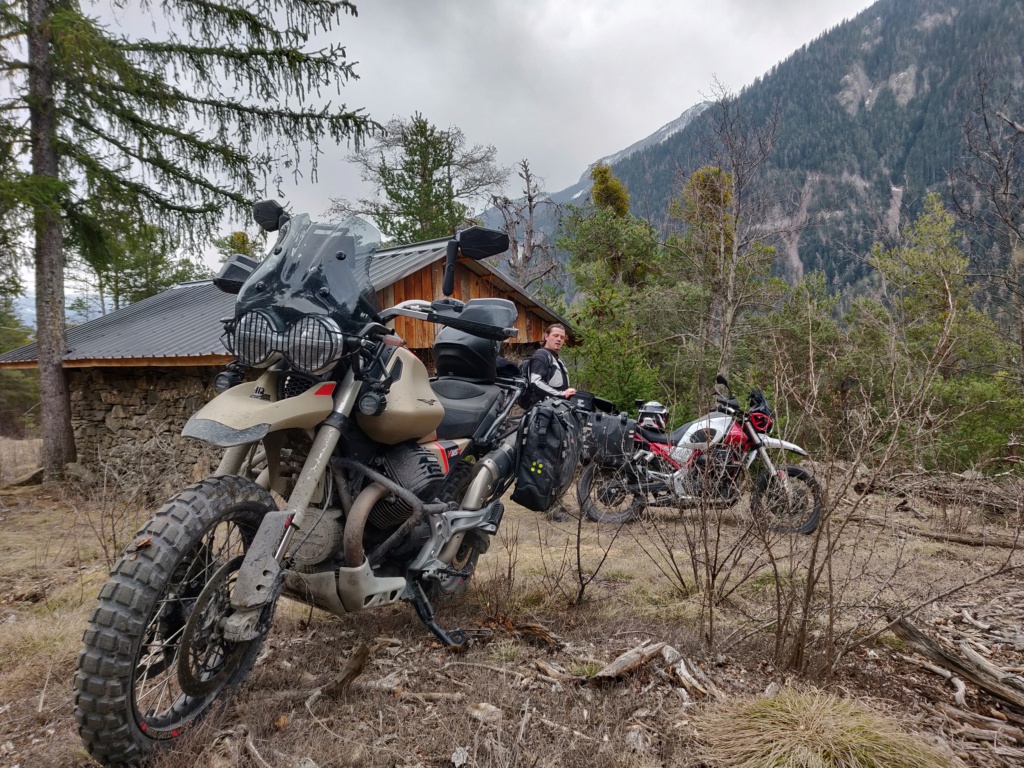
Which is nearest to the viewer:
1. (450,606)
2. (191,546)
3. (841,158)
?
(191,546)

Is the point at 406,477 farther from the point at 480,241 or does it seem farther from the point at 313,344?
the point at 480,241

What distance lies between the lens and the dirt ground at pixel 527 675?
6.29ft

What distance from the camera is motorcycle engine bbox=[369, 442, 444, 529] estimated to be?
2.43m

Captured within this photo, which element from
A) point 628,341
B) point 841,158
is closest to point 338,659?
point 628,341

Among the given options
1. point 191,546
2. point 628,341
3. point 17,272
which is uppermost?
point 17,272

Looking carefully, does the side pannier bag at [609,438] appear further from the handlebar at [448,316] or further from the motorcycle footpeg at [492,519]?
the handlebar at [448,316]

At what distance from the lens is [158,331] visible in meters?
9.70

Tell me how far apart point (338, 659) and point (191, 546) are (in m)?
1.15

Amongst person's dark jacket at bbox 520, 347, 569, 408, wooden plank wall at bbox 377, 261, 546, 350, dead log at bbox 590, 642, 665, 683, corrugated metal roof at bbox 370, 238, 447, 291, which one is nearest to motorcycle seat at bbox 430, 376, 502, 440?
dead log at bbox 590, 642, 665, 683

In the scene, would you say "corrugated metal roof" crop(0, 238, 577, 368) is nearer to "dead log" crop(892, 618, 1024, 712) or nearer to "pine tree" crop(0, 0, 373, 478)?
"pine tree" crop(0, 0, 373, 478)

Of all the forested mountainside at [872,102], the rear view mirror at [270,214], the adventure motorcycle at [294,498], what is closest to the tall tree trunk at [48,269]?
the rear view mirror at [270,214]

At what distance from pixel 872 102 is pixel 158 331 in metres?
138

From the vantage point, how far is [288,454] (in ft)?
7.39

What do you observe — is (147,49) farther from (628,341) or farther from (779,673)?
(779,673)
